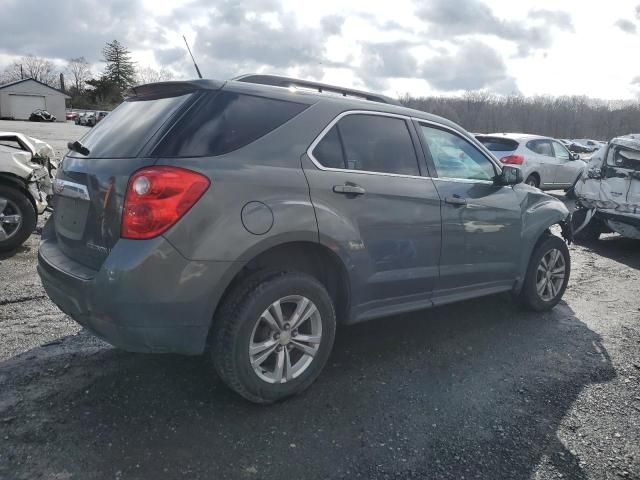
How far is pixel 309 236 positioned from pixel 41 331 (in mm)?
2316

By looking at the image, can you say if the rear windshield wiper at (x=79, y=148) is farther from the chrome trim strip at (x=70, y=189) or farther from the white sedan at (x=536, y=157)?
the white sedan at (x=536, y=157)

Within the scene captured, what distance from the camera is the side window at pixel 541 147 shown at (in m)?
13.2

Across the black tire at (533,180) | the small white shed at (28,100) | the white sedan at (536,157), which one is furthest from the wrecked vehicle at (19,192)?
the small white shed at (28,100)

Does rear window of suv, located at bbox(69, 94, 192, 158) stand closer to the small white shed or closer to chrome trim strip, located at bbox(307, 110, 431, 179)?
chrome trim strip, located at bbox(307, 110, 431, 179)

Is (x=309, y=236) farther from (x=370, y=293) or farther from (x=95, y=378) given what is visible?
(x=95, y=378)

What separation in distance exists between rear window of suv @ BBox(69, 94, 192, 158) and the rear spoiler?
4 centimetres

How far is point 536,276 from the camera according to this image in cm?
471

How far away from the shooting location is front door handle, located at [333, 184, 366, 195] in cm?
309

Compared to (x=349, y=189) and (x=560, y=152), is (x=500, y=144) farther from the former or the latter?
(x=349, y=189)

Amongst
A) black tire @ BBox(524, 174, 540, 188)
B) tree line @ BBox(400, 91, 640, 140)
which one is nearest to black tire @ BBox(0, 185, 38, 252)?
black tire @ BBox(524, 174, 540, 188)

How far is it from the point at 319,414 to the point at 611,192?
22.2 feet

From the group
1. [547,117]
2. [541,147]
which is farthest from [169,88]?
[547,117]

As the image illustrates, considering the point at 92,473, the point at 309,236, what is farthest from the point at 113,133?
the point at 92,473

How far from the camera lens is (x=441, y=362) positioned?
3.72 meters
